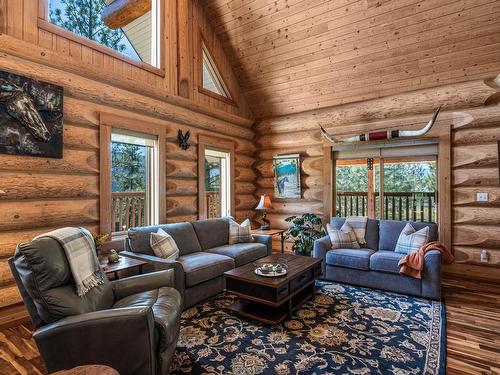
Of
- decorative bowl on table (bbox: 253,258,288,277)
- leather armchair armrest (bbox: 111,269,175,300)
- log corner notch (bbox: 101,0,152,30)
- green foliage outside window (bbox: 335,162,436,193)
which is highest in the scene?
log corner notch (bbox: 101,0,152,30)

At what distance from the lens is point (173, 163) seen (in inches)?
182

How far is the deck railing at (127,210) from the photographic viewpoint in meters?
4.49

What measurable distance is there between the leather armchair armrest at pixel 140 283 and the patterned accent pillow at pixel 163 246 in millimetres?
910

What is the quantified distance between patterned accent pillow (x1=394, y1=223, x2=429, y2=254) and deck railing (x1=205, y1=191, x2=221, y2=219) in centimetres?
339

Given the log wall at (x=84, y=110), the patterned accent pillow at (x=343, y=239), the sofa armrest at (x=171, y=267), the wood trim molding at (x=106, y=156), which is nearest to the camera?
the log wall at (x=84, y=110)

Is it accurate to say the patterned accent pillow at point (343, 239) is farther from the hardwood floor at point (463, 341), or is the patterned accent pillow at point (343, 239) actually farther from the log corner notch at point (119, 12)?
the log corner notch at point (119, 12)

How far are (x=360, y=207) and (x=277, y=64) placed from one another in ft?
10.00

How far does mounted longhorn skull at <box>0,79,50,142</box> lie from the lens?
284 centimetres

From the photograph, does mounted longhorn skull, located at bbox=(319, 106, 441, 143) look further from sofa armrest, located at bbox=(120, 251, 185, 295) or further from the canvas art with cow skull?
the canvas art with cow skull

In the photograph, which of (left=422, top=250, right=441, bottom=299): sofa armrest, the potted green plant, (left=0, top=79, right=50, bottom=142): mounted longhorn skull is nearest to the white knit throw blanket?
(left=0, top=79, right=50, bottom=142): mounted longhorn skull

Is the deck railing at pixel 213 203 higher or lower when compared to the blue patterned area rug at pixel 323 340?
higher

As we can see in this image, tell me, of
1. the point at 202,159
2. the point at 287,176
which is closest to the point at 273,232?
the point at 287,176

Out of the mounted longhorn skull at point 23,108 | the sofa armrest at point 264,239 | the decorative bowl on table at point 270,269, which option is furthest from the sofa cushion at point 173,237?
the mounted longhorn skull at point 23,108

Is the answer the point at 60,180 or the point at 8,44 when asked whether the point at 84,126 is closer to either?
the point at 60,180
